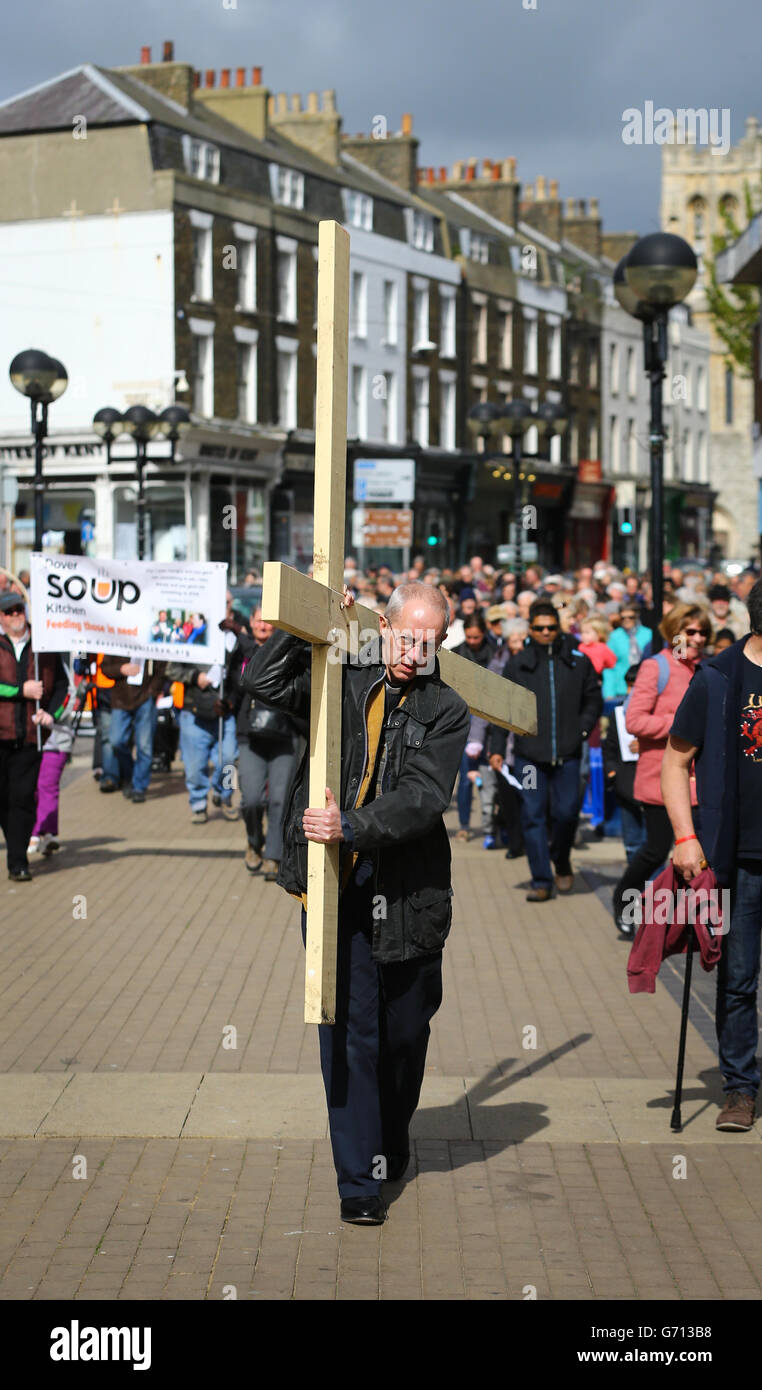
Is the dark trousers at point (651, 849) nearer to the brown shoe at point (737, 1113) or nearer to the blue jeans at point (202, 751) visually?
the brown shoe at point (737, 1113)

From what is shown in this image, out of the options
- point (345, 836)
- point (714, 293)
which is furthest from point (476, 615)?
point (714, 293)

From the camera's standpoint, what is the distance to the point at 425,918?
5387mm

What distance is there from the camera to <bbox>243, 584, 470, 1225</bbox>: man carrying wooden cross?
5281 millimetres

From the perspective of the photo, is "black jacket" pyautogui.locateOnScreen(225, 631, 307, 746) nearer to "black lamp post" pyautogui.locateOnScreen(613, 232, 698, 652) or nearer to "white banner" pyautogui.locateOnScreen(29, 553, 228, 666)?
"white banner" pyautogui.locateOnScreen(29, 553, 228, 666)

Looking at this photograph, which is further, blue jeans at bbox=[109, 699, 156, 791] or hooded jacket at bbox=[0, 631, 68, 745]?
blue jeans at bbox=[109, 699, 156, 791]

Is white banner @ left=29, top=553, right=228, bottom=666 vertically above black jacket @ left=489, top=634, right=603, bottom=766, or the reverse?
white banner @ left=29, top=553, right=228, bottom=666

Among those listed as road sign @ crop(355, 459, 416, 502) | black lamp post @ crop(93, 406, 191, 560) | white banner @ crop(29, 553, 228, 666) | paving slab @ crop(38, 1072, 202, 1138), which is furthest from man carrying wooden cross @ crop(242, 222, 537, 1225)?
road sign @ crop(355, 459, 416, 502)

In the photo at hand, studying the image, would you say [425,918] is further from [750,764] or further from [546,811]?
[546,811]

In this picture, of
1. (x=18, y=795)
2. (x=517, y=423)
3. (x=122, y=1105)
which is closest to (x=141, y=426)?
(x=517, y=423)

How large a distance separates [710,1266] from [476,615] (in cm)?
998

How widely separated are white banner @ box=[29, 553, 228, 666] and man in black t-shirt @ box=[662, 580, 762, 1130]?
6770mm

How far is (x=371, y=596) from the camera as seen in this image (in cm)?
2227

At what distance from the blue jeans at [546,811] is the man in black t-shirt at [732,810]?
495 centimetres
